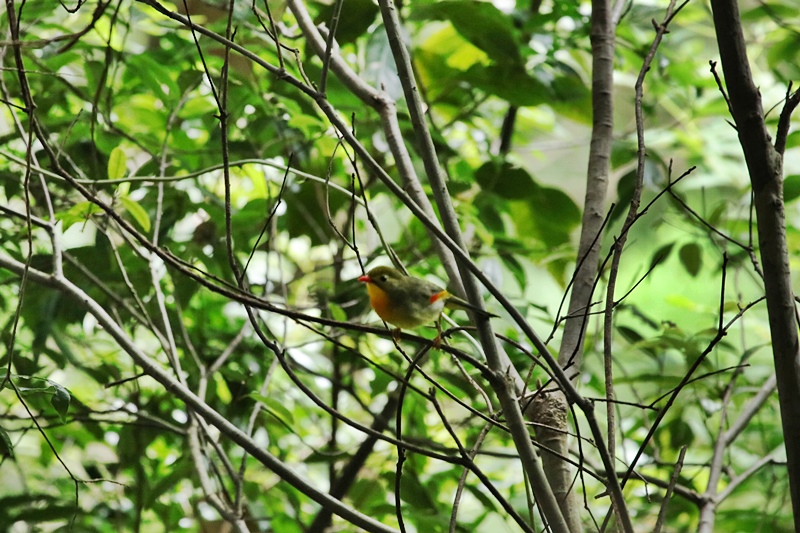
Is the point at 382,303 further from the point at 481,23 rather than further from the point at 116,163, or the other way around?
the point at 481,23

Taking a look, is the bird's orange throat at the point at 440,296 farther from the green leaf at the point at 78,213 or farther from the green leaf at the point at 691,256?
the green leaf at the point at 691,256

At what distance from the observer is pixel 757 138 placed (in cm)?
95

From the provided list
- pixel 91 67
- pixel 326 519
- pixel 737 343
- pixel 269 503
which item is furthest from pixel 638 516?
pixel 737 343

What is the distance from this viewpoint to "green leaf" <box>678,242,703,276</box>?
247 cm

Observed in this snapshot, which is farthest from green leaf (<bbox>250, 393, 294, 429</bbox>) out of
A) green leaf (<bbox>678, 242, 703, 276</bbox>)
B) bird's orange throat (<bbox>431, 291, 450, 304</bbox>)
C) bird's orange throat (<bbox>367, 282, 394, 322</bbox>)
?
green leaf (<bbox>678, 242, 703, 276</bbox>)

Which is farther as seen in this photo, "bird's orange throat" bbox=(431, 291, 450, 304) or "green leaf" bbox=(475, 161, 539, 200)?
"green leaf" bbox=(475, 161, 539, 200)

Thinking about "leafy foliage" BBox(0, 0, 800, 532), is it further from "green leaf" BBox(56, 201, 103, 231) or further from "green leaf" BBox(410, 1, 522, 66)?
"green leaf" BBox(56, 201, 103, 231)

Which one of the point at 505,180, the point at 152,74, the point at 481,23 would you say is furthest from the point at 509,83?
the point at 152,74

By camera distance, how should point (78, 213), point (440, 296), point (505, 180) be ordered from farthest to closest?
point (505, 180), point (78, 213), point (440, 296)

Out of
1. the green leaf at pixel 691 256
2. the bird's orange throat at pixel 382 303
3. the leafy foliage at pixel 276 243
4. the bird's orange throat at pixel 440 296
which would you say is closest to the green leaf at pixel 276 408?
the leafy foliage at pixel 276 243

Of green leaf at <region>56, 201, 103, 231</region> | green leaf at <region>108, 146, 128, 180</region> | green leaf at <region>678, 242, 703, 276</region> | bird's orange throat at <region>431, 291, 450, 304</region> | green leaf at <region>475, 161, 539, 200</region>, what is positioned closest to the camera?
bird's orange throat at <region>431, 291, 450, 304</region>

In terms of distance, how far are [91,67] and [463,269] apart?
1.50 m

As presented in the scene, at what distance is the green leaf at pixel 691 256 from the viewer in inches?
97.2

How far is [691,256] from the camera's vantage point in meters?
2.47
